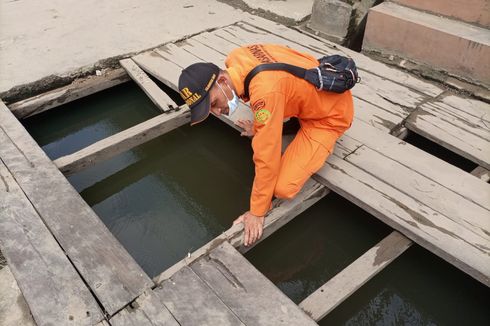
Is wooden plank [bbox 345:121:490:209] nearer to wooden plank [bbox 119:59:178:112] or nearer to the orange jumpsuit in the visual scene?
the orange jumpsuit

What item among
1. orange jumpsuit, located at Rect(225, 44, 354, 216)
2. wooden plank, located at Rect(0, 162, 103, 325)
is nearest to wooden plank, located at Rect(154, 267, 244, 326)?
wooden plank, located at Rect(0, 162, 103, 325)

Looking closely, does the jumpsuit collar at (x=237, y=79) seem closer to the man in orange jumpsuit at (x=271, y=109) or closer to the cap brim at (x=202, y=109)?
the man in orange jumpsuit at (x=271, y=109)

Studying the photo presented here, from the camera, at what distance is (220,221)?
10.7 feet

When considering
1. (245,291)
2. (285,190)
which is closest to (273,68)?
(285,190)

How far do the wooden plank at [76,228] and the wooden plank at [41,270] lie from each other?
49 mm

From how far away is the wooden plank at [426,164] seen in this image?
2768 mm

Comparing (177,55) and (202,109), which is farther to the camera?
(177,55)

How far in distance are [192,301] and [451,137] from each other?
2.40 m

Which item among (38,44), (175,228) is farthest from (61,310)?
(38,44)

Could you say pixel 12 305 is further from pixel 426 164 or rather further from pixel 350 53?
pixel 350 53

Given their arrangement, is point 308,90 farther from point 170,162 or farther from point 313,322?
point 170,162

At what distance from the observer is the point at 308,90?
8.14 feet

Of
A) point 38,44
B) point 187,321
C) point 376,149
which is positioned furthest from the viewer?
point 38,44

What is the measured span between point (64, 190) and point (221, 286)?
137 centimetres
